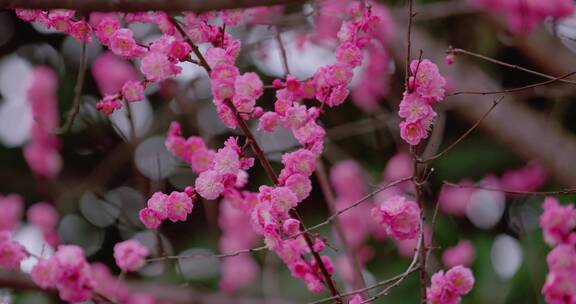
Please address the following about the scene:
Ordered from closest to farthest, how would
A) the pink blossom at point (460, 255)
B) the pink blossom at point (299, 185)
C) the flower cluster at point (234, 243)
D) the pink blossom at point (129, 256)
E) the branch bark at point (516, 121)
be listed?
the pink blossom at point (299, 185) → the pink blossom at point (129, 256) → the branch bark at point (516, 121) → the pink blossom at point (460, 255) → the flower cluster at point (234, 243)

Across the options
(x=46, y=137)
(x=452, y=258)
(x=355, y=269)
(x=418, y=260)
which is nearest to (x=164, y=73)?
(x=418, y=260)

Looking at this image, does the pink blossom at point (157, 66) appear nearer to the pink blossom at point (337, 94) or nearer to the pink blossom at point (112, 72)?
the pink blossom at point (337, 94)

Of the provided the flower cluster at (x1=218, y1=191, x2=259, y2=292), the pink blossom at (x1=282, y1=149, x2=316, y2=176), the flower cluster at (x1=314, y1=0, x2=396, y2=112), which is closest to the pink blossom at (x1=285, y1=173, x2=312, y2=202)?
the pink blossom at (x1=282, y1=149, x2=316, y2=176)

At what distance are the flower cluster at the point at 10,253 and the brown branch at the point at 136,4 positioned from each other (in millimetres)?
558

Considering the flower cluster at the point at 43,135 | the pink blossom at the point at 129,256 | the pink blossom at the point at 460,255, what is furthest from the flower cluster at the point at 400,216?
the flower cluster at the point at 43,135

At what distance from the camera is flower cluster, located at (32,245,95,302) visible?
113 cm

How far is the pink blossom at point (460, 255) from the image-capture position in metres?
2.83

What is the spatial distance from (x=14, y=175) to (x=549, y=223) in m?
3.04

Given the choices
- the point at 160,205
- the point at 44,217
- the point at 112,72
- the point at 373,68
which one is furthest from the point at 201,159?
the point at 373,68

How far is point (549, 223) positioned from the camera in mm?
1574

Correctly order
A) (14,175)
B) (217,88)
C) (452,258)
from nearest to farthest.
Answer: (217,88) → (452,258) → (14,175)

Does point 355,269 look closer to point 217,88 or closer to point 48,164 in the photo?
point 217,88

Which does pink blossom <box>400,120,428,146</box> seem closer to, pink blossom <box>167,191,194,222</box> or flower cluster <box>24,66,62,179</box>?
pink blossom <box>167,191,194,222</box>

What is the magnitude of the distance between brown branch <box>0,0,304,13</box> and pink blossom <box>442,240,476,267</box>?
2105 mm
